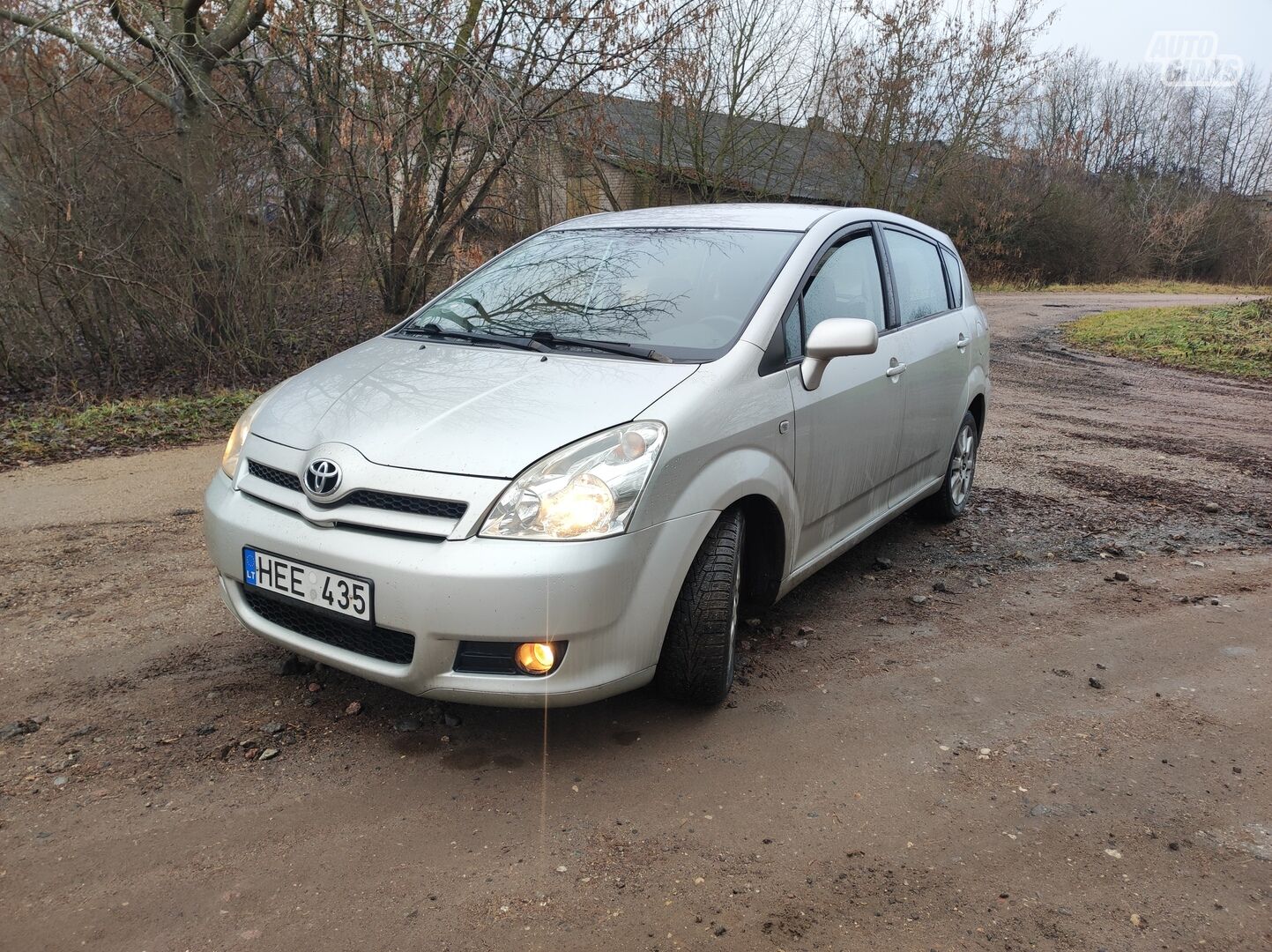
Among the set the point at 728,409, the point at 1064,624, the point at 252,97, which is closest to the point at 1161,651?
the point at 1064,624

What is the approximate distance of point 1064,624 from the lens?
4.07 metres

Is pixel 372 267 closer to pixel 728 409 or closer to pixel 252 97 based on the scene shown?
pixel 252 97

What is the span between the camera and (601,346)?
3.30 metres

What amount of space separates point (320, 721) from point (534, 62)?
31.2 ft

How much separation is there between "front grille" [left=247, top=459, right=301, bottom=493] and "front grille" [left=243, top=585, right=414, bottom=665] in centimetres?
33

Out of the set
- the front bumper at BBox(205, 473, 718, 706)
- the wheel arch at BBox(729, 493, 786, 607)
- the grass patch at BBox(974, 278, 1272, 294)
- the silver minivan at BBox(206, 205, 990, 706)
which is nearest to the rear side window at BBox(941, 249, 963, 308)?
the silver minivan at BBox(206, 205, 990, 706)

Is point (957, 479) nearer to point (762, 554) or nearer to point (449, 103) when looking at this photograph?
point (762, 554)

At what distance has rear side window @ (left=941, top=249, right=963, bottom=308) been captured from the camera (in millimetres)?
5230

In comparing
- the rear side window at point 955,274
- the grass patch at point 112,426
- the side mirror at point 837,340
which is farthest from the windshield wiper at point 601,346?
the grass patch at point 112,426

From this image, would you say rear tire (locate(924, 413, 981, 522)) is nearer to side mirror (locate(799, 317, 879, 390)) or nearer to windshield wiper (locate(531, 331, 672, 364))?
side mirror (locate(799, 317, 879, 390))

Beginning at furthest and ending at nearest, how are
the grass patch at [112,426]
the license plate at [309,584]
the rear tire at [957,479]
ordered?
the grass patch at [112,426], the rear tire at [957,479], the license plate at [309,584]

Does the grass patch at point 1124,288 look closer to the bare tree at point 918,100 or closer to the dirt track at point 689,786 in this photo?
the bare tree at point 918,100

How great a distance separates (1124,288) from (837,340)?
37.0m

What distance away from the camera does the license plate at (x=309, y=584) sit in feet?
8.52
